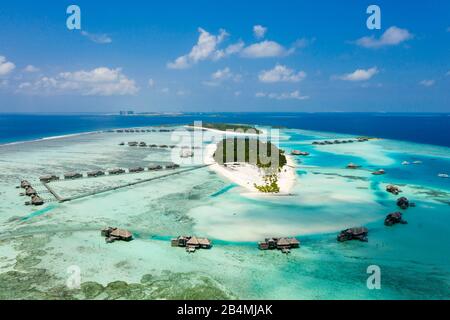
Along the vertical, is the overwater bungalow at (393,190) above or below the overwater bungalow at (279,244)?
above

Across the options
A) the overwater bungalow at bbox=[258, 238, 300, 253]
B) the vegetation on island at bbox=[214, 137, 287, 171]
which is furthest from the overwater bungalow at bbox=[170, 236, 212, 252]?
the vegetation on island at bbox=[214, 137, 287, 171]

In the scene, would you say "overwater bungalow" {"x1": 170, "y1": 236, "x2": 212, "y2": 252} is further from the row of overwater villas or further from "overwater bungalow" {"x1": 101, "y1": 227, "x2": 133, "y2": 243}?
the row of overwater villas

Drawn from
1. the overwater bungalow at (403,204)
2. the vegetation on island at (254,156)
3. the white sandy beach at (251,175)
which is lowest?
the overwater bungalow at (403,204)

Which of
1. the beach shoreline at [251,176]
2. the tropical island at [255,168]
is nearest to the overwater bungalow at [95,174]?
the beach shoreline at [251,176]

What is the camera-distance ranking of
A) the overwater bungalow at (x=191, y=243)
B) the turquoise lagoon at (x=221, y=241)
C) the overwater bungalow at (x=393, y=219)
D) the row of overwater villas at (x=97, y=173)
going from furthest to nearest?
the row of overwater villas at (x=97, y=173) → the overwater bungalow at (x=393, y=219) → the overwater bungalow at (x=191, y=243) → the turquoise lagoon at (x=221, y=241)

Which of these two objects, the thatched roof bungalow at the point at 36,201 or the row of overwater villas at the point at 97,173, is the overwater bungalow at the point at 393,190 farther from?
the thatched roof bungalow at the point at 36,201

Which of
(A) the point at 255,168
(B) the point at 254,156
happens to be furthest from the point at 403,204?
(B) the point at 254,156
